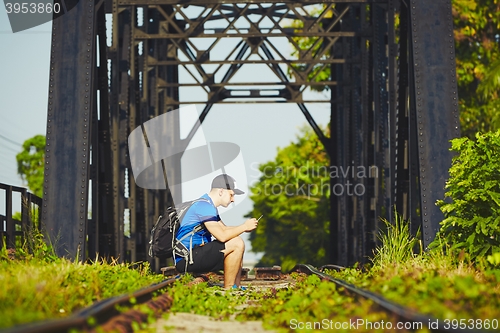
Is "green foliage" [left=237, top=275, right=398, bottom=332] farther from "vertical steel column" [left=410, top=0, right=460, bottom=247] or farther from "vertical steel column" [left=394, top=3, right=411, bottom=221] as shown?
"vertical steel column" [left=394, top=3, right=411, bottom=221]

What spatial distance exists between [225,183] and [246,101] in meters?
→ 14.0

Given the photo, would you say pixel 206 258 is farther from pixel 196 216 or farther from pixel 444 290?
pixel 444 290

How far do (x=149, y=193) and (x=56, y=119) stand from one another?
925 cm

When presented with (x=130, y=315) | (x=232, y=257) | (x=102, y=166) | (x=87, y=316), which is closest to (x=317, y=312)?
(x=130, y=315)

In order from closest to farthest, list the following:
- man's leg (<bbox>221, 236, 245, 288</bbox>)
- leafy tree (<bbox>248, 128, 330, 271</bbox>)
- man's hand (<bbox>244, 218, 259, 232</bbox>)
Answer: man's hand (<bbox>244, 218, 259, 232</bbox>) < man's leg (<bbox>221, 236, 245, 288</bbox>) < leafy tree (<bbox>248, 128, 330, 271</bbox>)

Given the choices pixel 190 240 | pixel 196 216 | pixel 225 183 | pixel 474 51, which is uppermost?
pixel 474 51

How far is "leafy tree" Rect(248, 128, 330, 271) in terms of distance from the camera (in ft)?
165

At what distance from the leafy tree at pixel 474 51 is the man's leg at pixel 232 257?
19.0 meters

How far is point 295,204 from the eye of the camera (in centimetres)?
5297

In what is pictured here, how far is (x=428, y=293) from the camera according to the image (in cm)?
587

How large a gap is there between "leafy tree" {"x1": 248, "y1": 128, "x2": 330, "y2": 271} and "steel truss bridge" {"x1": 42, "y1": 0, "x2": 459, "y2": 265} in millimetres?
24803

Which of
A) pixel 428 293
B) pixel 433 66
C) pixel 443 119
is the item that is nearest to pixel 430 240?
pixel 443 119

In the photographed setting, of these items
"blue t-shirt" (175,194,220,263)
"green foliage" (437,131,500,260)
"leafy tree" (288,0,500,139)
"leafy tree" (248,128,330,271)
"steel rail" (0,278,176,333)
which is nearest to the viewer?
"steel rail" (0,278,176,333)

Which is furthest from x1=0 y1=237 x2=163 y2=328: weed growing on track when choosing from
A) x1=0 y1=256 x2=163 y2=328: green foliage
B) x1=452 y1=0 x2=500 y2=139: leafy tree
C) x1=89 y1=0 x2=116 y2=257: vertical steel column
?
x1=452 y1=0 x2=500 y2=139: leafy tree
